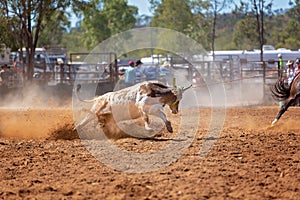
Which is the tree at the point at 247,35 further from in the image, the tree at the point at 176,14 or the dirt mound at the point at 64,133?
the dirt mound at the point at 64,133

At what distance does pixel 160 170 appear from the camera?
7.13 meters

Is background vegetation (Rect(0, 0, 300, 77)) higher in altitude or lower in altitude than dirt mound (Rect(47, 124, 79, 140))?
higher

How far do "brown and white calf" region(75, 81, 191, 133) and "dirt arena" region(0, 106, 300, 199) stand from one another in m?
0.53

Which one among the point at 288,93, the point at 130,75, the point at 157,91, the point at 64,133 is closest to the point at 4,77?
the point at 130,75

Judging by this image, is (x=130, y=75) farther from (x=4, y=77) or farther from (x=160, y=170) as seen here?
(x=160, y=170)

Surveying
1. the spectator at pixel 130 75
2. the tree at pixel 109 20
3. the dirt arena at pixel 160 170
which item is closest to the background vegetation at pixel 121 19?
the tree at pixel 109 20

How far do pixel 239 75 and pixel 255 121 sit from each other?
1112 cm

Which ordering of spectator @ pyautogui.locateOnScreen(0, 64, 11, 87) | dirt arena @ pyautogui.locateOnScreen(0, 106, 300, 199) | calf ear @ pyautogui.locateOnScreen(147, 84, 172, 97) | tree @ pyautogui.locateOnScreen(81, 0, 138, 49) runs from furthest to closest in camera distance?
tree @ pyautogui.locateOnScreen(81, 0, 138, 49), spectator @ pyautogui.locateOnScreen(0, 64, 11, 87), calf ear @ pyautogui.locateOnScreen(147, 84, 172, 97), dirt arena @ pyautogui.locateOnScreen(0, 106, 300, 199)

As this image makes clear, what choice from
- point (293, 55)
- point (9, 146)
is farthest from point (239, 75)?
point (9, 146)

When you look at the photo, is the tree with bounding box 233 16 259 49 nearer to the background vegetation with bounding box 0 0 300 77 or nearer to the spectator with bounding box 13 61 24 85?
the background vegetation with bounding box 0 0 300 77

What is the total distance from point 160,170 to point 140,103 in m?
3.19

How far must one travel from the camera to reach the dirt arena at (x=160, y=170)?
607 centimetres

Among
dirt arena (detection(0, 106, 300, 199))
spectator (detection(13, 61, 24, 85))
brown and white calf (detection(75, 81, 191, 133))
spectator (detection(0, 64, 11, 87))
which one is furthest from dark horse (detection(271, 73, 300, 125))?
spectator (detection(13, 61, 24, 85))

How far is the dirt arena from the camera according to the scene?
6066 mm
